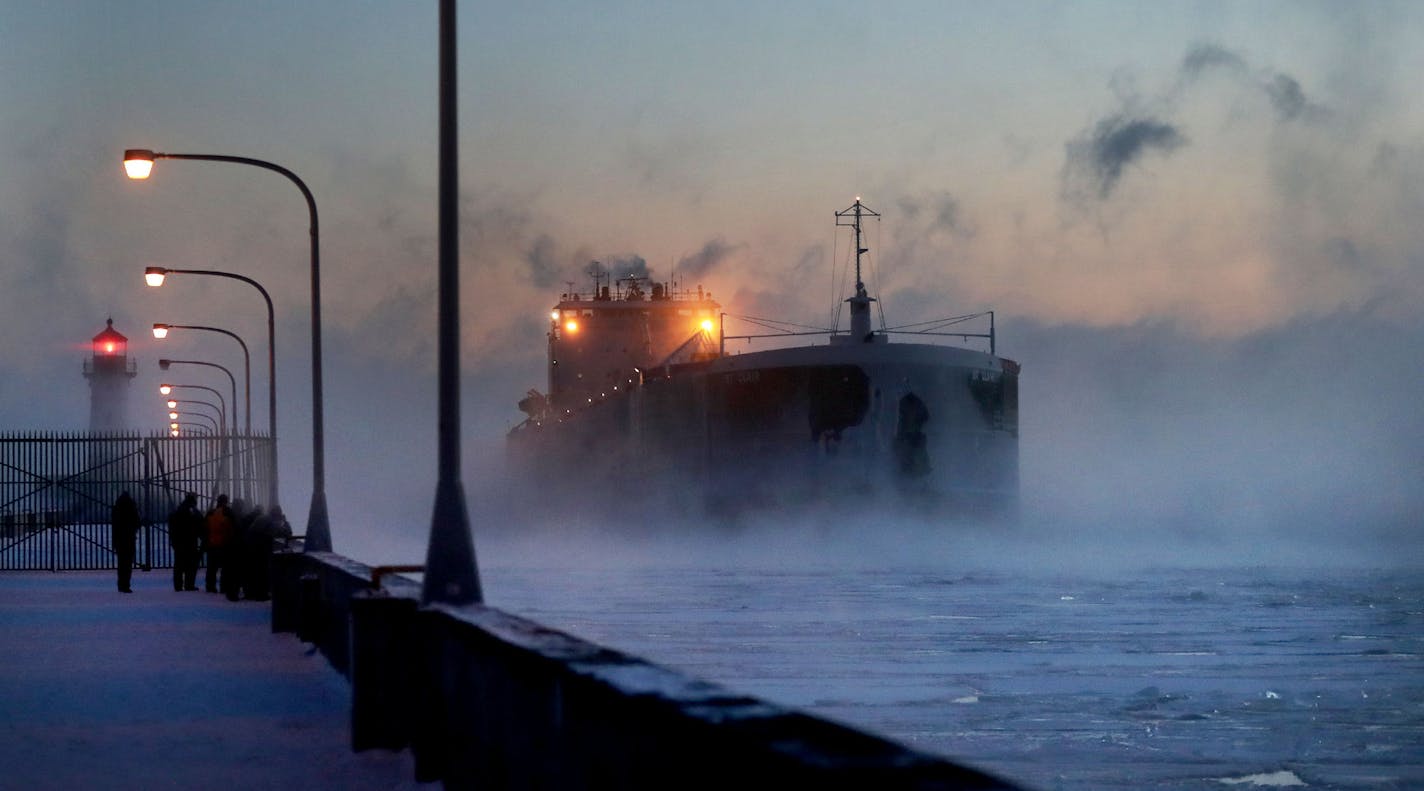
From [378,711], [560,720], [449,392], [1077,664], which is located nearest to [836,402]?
[1077,664]

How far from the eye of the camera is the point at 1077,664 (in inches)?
754

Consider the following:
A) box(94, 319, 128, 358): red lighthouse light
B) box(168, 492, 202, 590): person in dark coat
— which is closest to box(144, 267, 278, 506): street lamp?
box(168, 492, 202, 590): person in dark coat

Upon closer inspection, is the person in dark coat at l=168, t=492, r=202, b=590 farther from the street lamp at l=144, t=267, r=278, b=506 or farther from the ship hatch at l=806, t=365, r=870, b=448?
the ship hatch at l=806, t=365, r=870, b=448

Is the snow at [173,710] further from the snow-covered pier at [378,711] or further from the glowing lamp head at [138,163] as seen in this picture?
the glowing lamp head at [138,163]

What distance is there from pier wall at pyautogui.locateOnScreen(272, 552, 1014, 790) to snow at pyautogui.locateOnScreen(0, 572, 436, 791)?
46 cm

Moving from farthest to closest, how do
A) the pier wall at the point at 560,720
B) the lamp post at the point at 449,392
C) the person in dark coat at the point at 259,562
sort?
the person in dark coat at the point at 259,562 → the lamp post at the point at 449,392 → the pier wall at the point at 560,720

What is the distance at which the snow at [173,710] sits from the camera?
8.84m

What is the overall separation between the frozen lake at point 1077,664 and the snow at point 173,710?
4.37 m

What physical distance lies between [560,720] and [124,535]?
23.8m

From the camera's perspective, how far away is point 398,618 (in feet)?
30.1

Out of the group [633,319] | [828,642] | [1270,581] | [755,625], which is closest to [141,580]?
[755,625]

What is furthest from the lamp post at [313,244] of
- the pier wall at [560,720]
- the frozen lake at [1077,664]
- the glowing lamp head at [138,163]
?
the pier wall at [560,720]

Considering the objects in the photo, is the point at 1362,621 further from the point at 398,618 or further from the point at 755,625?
the point at 398,618

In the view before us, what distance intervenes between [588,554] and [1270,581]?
26208 millimetres
